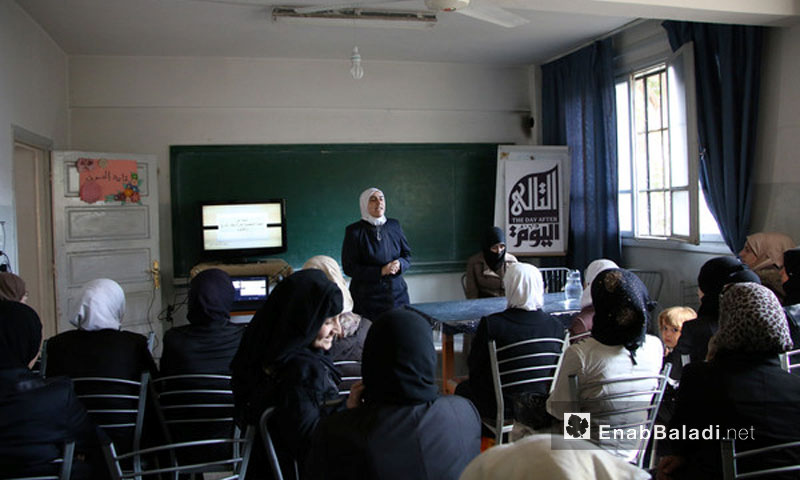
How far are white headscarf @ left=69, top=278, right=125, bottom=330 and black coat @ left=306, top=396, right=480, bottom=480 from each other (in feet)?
4.62

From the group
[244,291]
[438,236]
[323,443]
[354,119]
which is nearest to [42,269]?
[244,291]

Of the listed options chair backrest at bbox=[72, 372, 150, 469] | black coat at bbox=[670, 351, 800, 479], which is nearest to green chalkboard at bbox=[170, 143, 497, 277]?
chair backrest at bbox=[72, 372, 150, 469]

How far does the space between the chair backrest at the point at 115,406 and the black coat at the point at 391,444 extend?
1.02 metres

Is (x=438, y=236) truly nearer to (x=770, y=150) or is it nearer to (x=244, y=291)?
(x=244, y=291)

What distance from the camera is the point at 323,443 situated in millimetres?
1396

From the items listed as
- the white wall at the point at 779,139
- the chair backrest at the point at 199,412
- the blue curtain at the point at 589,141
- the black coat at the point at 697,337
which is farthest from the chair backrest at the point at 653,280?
the chair backrest at the point at 199,412

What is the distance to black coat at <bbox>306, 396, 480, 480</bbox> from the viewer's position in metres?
1.36

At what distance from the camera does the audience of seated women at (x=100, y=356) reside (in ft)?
7.29

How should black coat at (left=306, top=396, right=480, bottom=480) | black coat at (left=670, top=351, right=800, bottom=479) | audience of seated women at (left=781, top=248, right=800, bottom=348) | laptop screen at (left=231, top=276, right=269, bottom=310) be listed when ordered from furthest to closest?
laptop screen at (left=231, top=276, right=269, bottom=310) → audience of seated women at (left=781, top=248, right=800, bottom=348) → black coat at (left=670, top=351, right=800, bottom=479) → black coat at (left=306, top=396, right=480, bottom=480)

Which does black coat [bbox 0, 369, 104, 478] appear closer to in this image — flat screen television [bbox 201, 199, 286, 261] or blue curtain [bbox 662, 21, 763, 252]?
flat screen television [bbox 201, 199, 286, 261]

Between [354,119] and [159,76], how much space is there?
1838 millimetres

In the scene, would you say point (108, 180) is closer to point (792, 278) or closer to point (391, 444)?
point (391, 444)

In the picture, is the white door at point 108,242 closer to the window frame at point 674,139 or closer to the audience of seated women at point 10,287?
the audience of seated women at point 10,287

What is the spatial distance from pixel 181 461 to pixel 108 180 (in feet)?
11.5
